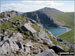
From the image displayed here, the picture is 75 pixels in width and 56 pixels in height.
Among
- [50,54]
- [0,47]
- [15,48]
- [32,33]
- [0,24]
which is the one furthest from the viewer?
[0,24]

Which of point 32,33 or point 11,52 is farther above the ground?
point 11,52

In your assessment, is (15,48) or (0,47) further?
(15,48)

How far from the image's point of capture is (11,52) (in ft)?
121

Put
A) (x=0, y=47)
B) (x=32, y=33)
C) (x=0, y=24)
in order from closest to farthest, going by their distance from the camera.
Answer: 1. (x=0, y=47)
2. (x=32, y=33)
3. (x=0, y=24)

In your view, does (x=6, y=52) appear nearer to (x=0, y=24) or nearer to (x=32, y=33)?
(x=32, y=33)

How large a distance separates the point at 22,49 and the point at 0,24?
3501 centimetres

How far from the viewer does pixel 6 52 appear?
1420 inches

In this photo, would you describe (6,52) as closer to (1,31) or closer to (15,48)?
(15,48)

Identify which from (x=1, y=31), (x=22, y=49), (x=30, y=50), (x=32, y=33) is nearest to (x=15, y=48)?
(x=22, y=49)

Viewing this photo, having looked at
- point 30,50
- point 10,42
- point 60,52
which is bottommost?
point 60,52

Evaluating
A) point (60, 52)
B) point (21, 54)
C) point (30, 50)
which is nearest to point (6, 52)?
point (21, 54)

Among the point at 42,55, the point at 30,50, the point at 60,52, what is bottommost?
the point at 60,52

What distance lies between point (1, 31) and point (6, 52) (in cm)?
2584

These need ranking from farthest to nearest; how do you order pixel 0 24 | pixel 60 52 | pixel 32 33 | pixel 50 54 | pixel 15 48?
pixel 0 24 → pixel 32 33 → pixel 60 52 → pixel 15 48 → pixel 50 54
